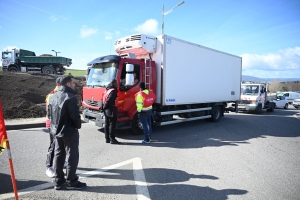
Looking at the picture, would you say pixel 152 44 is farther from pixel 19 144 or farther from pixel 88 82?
pixel 19 144

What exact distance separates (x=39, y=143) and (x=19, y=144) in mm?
514

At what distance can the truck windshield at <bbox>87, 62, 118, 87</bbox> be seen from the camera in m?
5.95

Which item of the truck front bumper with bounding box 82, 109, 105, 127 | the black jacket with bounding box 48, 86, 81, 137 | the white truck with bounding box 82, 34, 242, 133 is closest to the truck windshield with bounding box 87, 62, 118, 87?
the white truck with bounding box 82, 34, 242, 133

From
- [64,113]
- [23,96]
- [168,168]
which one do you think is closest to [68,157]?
[64,113]

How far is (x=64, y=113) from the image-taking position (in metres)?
2.86

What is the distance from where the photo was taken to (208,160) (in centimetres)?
451

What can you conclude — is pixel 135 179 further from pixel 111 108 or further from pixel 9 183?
pixel 111 108

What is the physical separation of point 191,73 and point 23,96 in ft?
31.5

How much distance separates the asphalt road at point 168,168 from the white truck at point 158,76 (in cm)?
106

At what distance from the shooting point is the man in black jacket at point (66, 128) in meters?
2.86

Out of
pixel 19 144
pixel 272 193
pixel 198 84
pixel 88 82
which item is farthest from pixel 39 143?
pixel 198 84

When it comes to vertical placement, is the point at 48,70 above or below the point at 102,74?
above

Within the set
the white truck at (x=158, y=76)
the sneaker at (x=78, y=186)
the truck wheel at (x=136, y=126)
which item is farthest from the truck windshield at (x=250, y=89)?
the sneaker at (x=78, y=186)

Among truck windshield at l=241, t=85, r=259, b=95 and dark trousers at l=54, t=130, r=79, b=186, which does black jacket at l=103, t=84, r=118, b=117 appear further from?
Result: truck windshield at l=241, t=85, r=259, b=95
